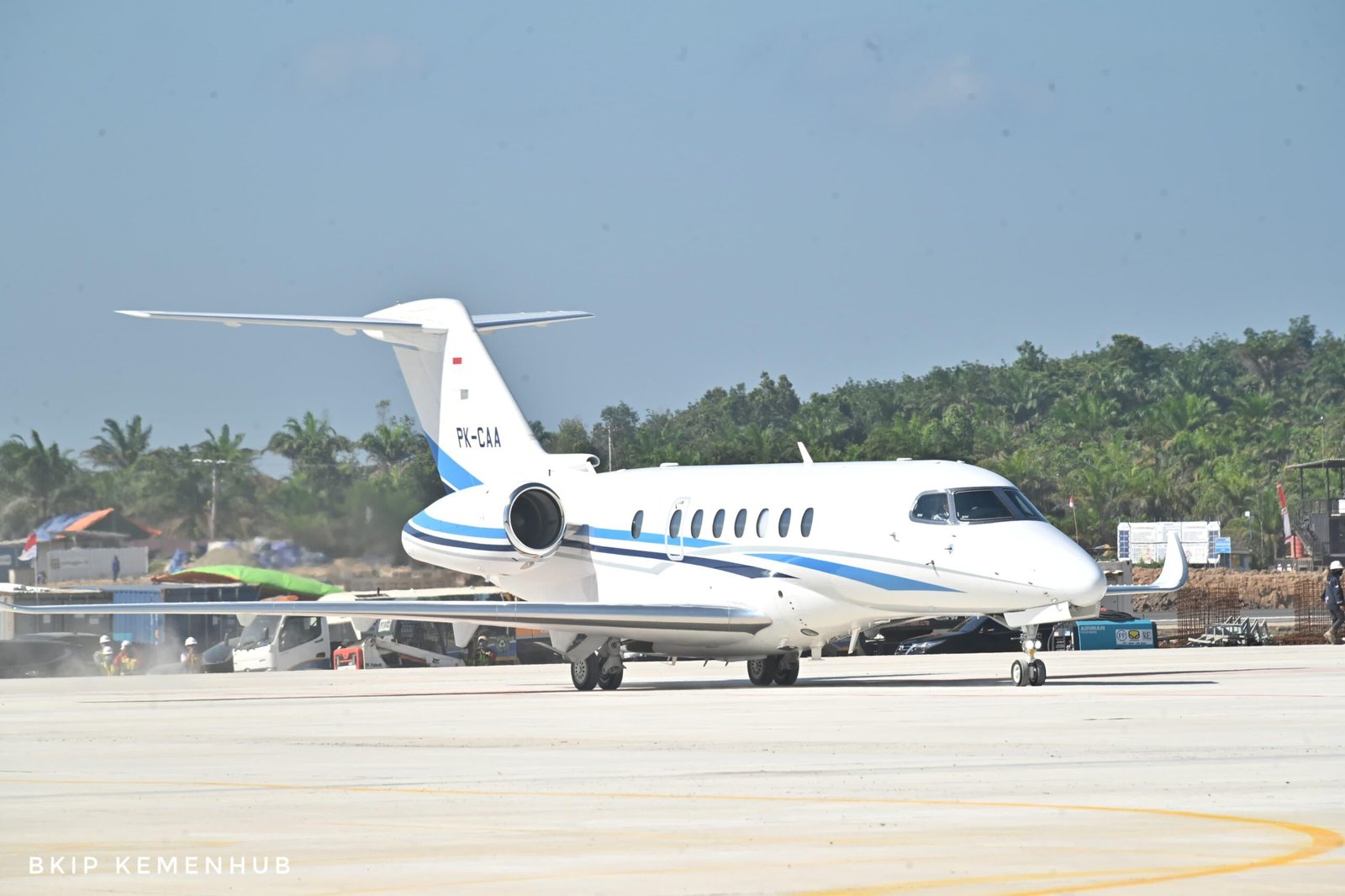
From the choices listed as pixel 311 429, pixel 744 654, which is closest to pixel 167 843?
pixel 744 654

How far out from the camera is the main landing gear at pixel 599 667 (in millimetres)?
26828

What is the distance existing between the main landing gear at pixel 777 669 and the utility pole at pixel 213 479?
12374 millimetres

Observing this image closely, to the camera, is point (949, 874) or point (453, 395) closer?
point (949, 874)

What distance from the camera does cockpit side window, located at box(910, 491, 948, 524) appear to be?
23.7 m

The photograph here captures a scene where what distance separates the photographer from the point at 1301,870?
7.50 meters

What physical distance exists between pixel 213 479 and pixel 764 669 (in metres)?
13.5

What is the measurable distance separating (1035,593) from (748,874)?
15.3 m

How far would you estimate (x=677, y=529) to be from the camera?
88.3 ft

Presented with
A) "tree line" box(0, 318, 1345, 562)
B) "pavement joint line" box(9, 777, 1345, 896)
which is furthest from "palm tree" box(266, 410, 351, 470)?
"pavement joint line" box(9, 777, 1345, 896)

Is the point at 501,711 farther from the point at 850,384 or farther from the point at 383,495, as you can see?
the point at 850,384

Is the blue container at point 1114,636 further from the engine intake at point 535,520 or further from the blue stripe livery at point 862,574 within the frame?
the blue stripe livery at point 862,574

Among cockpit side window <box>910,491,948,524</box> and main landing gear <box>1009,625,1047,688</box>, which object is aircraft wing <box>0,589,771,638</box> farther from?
main landing gear <box>1009,625,1047,688</box>

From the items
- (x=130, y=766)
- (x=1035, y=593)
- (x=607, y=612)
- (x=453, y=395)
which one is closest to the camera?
(x=130, y=766)

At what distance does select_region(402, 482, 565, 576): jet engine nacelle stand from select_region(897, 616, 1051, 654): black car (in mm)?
14990
